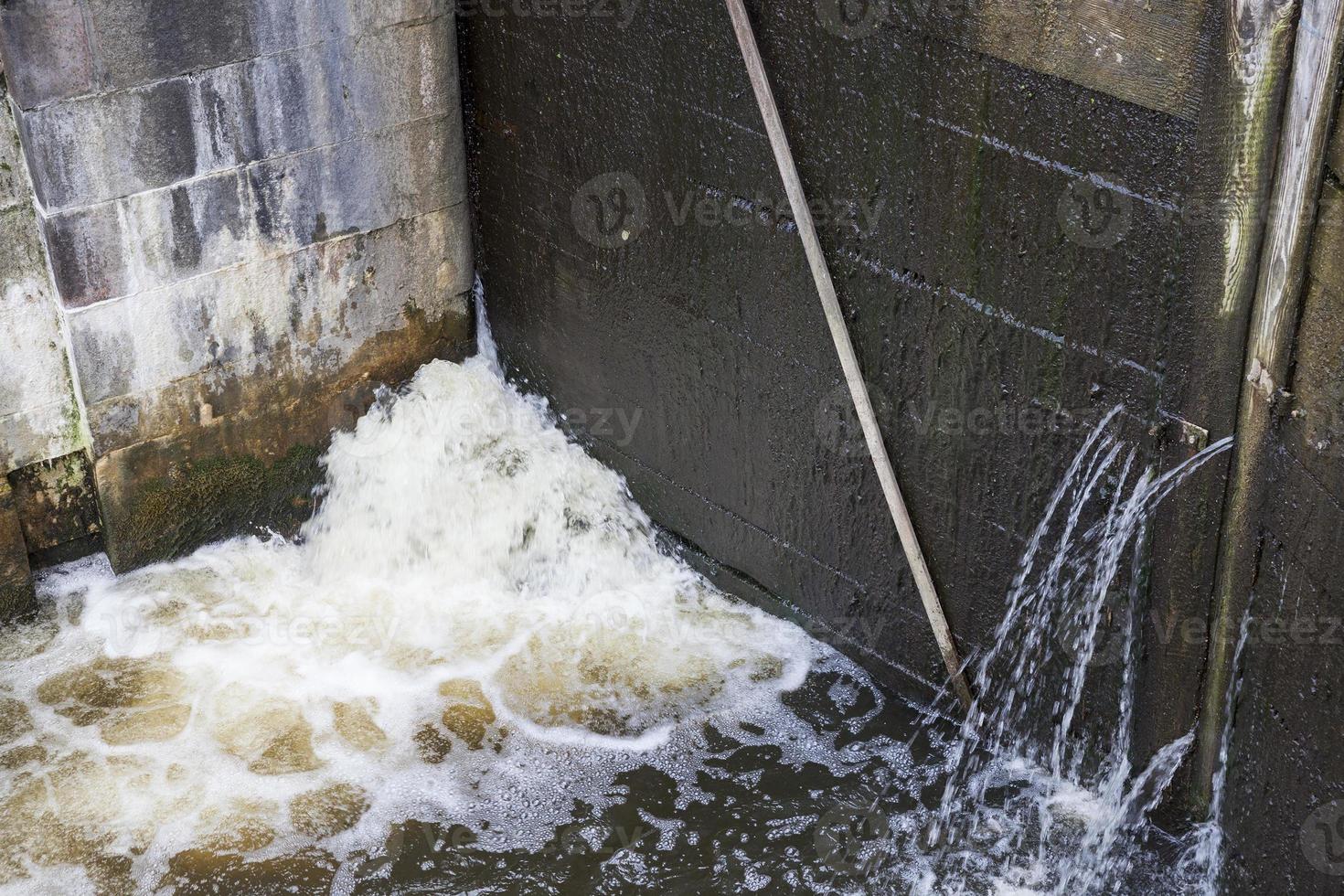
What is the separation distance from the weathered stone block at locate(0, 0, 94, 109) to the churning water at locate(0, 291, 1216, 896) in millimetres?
2096

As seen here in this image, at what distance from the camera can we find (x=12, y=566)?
6340 mm

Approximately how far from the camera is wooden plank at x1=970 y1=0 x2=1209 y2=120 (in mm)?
4105

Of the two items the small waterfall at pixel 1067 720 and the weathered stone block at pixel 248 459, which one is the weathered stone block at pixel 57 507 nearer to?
the weathered stone block at pixel 248 459

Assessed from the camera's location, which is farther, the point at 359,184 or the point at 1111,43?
the point at 359,184

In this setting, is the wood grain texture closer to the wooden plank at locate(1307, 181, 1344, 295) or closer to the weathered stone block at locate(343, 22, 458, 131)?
the wooden plank at locate(1307, 181, 1344, 295)

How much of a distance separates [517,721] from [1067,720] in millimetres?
2081

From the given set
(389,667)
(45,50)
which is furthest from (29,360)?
(389,667)

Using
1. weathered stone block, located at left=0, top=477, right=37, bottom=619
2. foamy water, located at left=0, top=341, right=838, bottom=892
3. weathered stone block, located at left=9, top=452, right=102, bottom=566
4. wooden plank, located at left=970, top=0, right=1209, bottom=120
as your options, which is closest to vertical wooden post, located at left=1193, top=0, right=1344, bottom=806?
wooden plank, located at left=970, top=0, right=1209, bottom=120

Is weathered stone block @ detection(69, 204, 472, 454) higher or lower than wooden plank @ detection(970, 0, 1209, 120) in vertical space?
lower

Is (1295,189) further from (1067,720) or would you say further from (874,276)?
(1067,720)

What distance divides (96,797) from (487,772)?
1.43 m

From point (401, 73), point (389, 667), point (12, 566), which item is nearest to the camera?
point (389, 667)

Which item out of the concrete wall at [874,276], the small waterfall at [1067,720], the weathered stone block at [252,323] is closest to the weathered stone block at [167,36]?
the weathered stone block at [252,323]

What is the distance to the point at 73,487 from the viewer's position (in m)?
6.45
